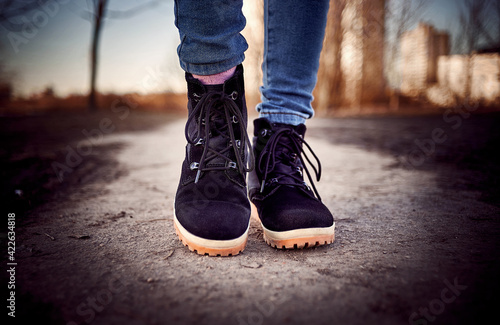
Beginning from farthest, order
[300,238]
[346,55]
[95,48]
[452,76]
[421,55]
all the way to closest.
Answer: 1. [421,55]
2. [452,76]
3. [346,55]
4. [95,48]
5. [300,238]

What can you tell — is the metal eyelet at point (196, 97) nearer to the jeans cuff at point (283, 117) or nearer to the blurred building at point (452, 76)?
the jeans cuff at point (283, 117)

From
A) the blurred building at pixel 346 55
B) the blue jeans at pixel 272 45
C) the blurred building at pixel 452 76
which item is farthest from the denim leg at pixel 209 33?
the blurred building at pixel 452 76

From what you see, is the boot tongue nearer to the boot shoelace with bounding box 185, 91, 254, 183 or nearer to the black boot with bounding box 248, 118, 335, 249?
the boot shoelace with bounding box 185, 91, 254, 183

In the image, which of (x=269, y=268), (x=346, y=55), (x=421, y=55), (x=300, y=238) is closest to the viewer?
(x=269, y=268)

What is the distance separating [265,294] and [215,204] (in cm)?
32

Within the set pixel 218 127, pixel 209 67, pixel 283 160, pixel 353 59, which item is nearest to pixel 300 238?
pixel 283 160

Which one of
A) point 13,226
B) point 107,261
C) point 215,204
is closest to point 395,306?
point 215,204

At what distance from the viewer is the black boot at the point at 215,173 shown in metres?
0.79

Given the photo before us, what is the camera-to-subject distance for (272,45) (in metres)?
1.08

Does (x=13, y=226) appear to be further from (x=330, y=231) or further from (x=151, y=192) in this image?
(x=330, y=231)

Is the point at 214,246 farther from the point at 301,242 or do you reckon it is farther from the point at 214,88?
the point at 214,88

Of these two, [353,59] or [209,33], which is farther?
[353,59]

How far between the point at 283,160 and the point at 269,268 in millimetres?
447

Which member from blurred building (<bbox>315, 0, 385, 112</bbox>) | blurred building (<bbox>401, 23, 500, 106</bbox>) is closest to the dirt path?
blurred building (<bbox>315, 0, 385, 112</bbox>)
